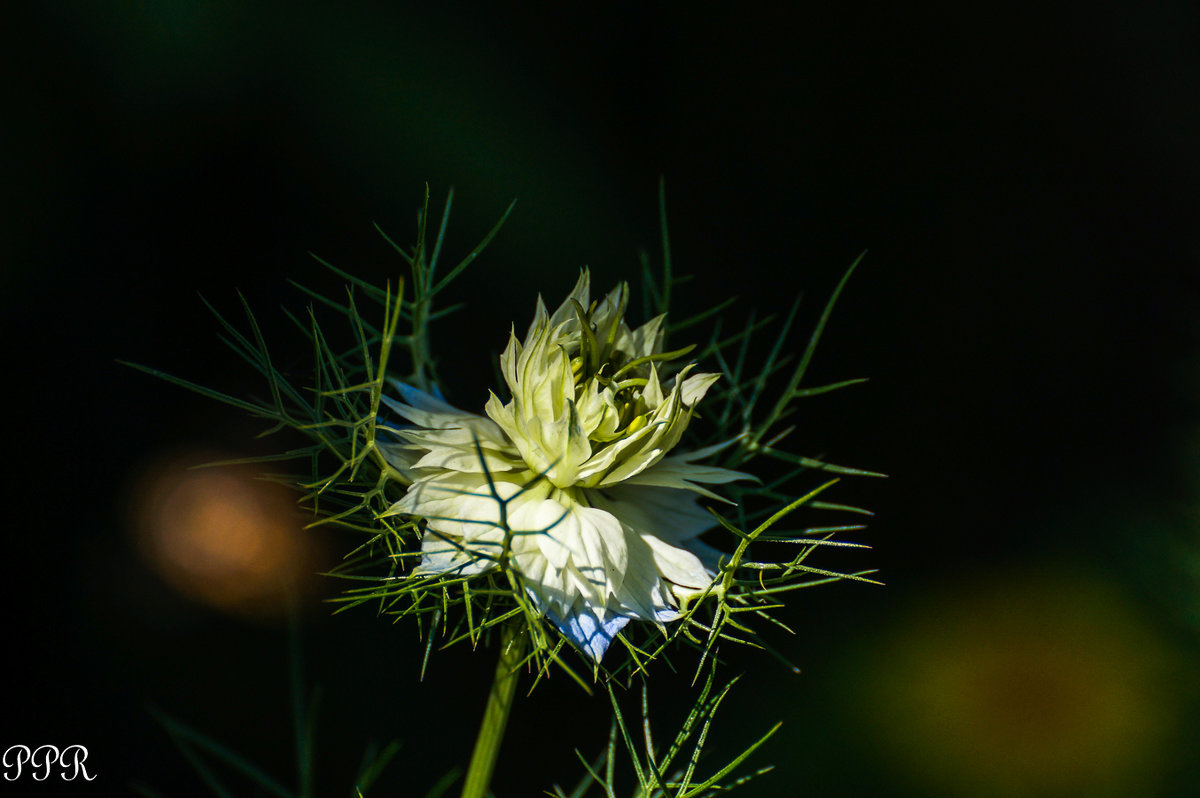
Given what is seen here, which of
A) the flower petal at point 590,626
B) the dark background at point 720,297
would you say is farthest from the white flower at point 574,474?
the dark background at point 720,297

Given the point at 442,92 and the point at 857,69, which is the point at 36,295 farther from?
the point at 857,69

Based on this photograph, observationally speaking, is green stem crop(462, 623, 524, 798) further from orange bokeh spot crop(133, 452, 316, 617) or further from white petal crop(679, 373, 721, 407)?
orange bokeh spot crop(133, 452, 316, 617)

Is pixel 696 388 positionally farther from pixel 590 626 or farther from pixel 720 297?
pixel 720 297

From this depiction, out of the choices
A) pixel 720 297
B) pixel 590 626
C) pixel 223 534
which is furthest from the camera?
pixel 720 297

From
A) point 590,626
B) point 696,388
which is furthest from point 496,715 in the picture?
point 696,388

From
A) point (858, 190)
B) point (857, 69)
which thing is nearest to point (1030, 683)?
point (858, 190)

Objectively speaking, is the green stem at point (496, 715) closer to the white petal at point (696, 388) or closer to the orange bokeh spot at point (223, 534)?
the white petal at point (696, 388)
